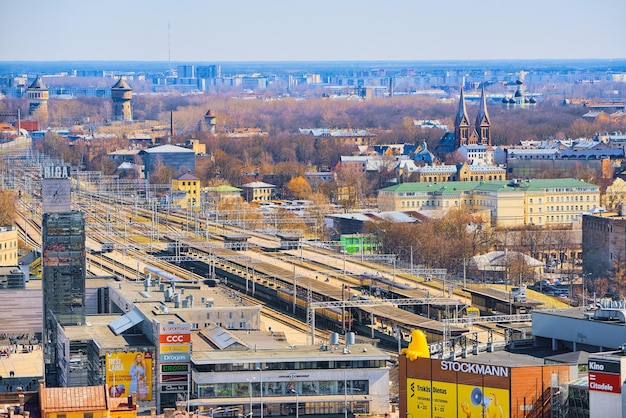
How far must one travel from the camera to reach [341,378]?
3609 cm

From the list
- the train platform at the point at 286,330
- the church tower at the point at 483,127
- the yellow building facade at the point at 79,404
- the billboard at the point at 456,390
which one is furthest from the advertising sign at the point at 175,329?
the church tower at the point at 483,127

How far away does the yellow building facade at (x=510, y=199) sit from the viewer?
81375 mm

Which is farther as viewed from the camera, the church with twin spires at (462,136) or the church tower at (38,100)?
the church tower at (38,100)

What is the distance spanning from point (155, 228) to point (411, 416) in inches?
1839

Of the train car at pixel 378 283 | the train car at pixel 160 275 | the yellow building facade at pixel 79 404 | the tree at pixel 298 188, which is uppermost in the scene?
the yellow building facade at pixel 79 404

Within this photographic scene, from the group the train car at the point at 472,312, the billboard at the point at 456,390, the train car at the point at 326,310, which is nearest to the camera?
the billboard at the point at 456,390

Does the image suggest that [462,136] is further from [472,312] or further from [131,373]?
[131,373]

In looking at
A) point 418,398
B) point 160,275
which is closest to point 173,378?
point 418,398

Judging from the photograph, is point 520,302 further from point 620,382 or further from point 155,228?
point 155,228

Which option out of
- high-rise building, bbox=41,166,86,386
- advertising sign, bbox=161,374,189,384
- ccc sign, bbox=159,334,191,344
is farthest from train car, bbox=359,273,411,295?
advertising sign, bbox=161,374,189,384

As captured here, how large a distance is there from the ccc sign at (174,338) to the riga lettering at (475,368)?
743 centimetres

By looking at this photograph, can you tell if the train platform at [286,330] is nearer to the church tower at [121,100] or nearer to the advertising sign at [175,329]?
the advertising sign at [175,329]

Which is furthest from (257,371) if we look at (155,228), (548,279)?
(155,228)

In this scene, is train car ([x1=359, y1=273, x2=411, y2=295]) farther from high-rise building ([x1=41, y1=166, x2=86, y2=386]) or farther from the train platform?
high-rise building ([x1=41, y1=166, x2=86, y2=386])
